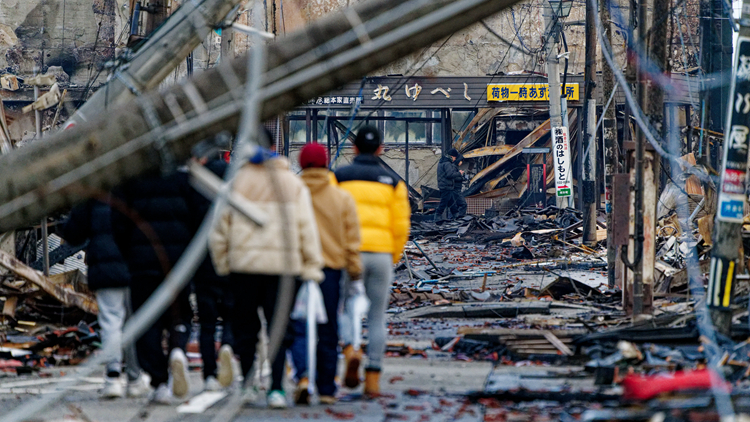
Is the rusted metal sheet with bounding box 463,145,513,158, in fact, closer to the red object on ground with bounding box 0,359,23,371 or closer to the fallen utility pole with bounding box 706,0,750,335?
the fallen utility pole with bounding box 706,0,750,335

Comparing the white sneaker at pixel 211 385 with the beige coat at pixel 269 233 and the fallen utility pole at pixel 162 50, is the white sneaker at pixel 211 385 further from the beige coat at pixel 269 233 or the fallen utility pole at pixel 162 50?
the fallen utility pole at pixel 162 50

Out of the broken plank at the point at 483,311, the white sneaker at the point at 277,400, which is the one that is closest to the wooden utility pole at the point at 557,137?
the broken plank at the point at 483,311

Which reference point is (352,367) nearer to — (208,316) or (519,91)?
(208,316)

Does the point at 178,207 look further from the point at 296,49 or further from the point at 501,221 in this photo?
the point at 501,221

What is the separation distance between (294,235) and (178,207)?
1.03 meters

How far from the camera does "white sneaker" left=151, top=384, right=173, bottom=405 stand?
6.83 meters

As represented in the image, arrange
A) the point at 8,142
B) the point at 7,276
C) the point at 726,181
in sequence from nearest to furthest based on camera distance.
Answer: the point at 726,181
the point at 7,276
the point at 8,142

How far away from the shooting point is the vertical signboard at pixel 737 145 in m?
8.12

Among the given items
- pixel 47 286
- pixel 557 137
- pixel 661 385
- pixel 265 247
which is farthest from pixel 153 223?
pixel 557 137

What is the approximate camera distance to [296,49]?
5629mm

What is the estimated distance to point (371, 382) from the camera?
23.3 ft

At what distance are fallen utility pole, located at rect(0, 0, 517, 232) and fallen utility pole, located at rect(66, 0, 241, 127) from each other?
473 cm

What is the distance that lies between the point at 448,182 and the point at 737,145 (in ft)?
75.1

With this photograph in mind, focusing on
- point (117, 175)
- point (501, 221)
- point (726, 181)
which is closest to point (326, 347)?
point (117, 175)
